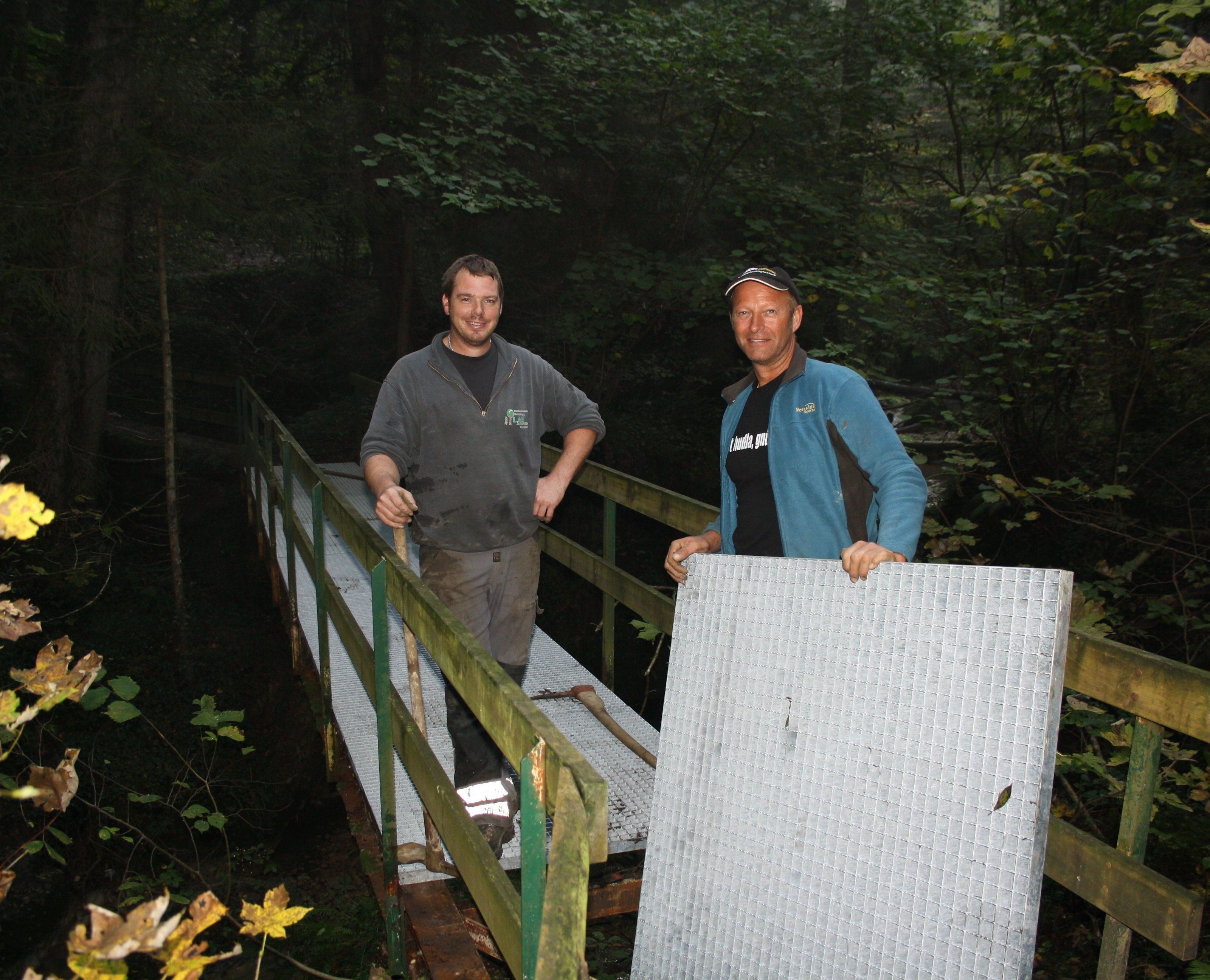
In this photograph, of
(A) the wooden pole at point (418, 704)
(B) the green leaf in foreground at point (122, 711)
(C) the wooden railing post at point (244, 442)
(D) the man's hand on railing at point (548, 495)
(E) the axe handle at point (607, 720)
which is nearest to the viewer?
(A) the wooden pole at point (418, 704)

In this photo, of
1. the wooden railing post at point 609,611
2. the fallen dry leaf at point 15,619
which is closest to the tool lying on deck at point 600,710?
the wooden railing post at point 609,611

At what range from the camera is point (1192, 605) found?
5020 millimetres

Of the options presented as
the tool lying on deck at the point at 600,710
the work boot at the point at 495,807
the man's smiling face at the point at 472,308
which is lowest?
the tool lying on deck at the point at 600,710

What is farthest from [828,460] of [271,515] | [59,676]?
[271,515]

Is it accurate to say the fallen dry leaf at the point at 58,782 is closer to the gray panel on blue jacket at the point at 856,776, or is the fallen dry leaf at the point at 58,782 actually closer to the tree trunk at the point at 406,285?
the gray panel on blue jacket at the point at 856,776

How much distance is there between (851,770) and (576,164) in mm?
10186

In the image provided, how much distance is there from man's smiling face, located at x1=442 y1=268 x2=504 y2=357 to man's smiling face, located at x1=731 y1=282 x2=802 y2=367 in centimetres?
91

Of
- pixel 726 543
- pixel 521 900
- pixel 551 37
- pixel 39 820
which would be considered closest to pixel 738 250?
pixel 551 37

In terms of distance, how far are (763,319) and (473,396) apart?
1124mm

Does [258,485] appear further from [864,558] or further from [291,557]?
[864,558]

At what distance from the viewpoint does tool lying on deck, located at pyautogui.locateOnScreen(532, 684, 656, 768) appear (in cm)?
367

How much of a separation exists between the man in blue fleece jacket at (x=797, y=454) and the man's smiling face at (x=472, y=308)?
3.03 feet

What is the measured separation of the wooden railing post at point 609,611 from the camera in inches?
165

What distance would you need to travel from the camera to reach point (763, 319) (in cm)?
243
